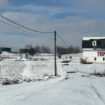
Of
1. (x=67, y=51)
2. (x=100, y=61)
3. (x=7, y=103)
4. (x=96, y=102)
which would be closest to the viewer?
(x=7, y=103)

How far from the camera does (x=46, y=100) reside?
10.2 metres

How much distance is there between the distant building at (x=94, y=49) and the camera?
5599 centimetres

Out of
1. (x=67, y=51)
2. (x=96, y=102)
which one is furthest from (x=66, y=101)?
(x=67, y=51)

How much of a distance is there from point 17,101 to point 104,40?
50.0 meters

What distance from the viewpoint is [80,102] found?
10000 mm

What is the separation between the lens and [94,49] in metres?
56.7

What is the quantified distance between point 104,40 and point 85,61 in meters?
7.64

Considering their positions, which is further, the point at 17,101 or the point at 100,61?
the point at 100,61

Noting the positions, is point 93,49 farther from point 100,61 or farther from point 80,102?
point 80,102

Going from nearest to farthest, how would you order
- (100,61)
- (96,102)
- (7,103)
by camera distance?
(7,103) < (96,102) < (100,61)

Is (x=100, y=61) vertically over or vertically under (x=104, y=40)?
under

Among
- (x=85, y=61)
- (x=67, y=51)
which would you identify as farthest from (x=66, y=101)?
(x=67, y=51)

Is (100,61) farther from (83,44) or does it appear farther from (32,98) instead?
(32,98)

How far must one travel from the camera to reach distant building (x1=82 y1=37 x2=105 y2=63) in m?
56.0
